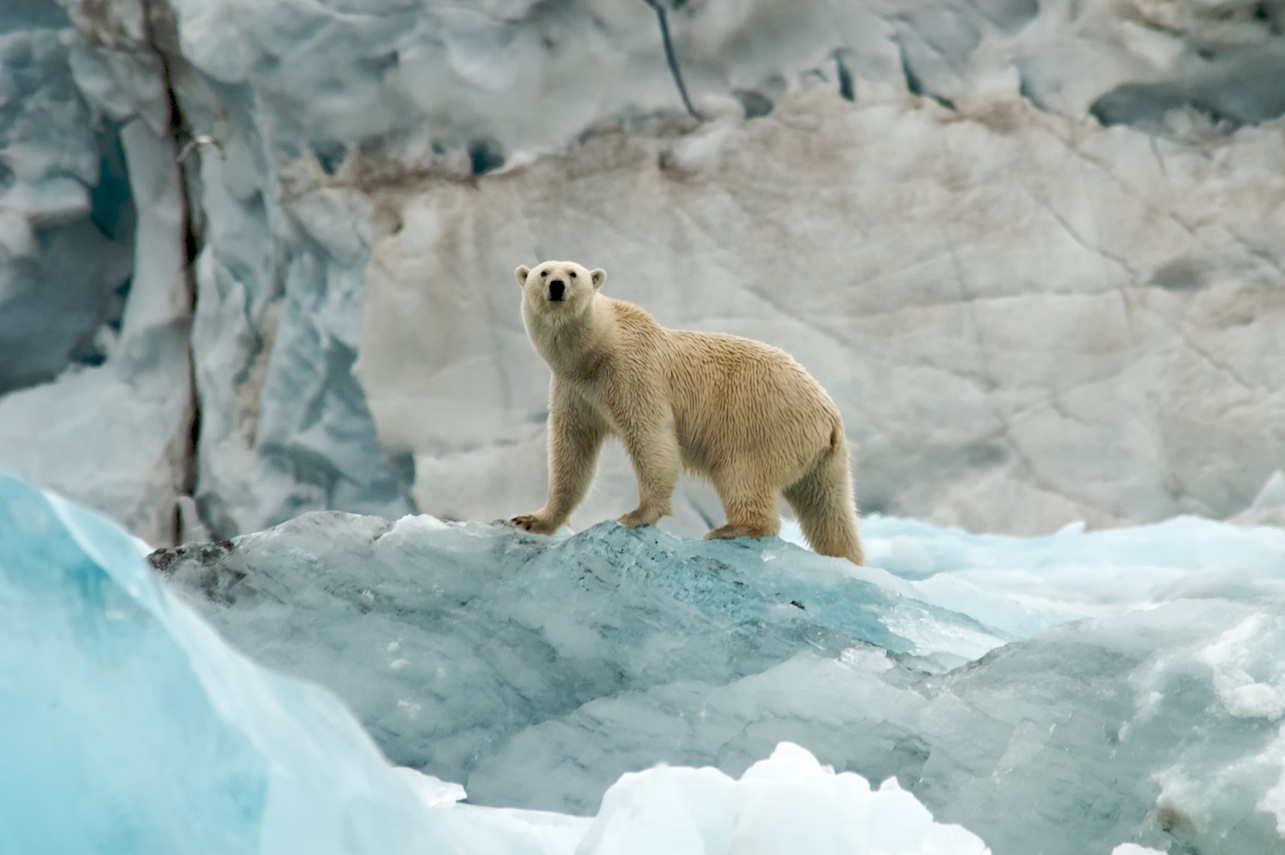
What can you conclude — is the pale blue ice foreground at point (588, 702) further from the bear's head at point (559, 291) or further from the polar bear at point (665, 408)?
the bear's head at point (559, 291)

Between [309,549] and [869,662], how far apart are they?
1.21 m

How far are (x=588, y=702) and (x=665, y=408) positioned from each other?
1358mm

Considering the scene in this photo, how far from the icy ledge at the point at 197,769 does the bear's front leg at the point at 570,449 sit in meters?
1.91

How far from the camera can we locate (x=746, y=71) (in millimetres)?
7258

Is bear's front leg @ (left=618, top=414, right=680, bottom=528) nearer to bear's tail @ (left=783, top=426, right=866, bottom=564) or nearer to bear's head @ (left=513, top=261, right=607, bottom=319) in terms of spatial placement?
bear's head @ (left=513, top=261, right=607, bottom=319)

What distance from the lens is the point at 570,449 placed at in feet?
12.5

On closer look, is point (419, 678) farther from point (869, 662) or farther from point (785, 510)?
point (785, 510)

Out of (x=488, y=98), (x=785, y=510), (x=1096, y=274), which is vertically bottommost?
(x=785, y=510)

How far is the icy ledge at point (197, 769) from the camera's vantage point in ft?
5.04

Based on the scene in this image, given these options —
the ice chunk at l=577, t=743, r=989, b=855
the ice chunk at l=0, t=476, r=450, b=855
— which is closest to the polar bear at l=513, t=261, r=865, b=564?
the ice chunk at l=577, t=743, r=989, b=855

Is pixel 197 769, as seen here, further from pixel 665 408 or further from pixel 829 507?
pixel 829 507

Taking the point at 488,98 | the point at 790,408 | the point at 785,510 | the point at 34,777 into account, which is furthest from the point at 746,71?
the point at 34,777

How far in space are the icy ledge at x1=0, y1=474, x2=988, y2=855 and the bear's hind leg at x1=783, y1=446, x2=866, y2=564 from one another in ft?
6.73

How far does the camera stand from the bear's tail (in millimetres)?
3887
